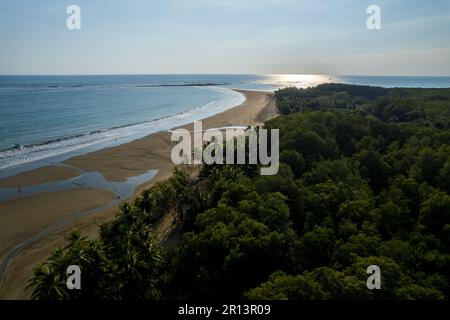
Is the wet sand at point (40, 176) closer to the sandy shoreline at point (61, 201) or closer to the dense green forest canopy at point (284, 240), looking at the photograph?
the sandy shoreline at point (61, 201)

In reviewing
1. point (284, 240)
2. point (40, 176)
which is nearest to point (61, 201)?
point (40, 176)

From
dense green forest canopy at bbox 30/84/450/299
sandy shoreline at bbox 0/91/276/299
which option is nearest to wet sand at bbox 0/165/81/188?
sandy shoreline at bbox 0/91/276/299

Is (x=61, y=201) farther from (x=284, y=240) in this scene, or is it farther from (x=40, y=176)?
(x=284, y=240)

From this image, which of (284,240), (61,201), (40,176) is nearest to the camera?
(284,240)

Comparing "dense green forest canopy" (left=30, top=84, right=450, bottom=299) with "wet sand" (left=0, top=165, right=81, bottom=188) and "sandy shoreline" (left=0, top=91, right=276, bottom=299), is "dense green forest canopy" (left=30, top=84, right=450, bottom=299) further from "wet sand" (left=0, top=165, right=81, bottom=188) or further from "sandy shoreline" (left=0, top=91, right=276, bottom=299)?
"wet sand" (left=0, top=165, right=81, bottom=188)

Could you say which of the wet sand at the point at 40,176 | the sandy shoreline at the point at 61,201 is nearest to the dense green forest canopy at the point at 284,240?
the sandy shoreline at the point at 61,201
